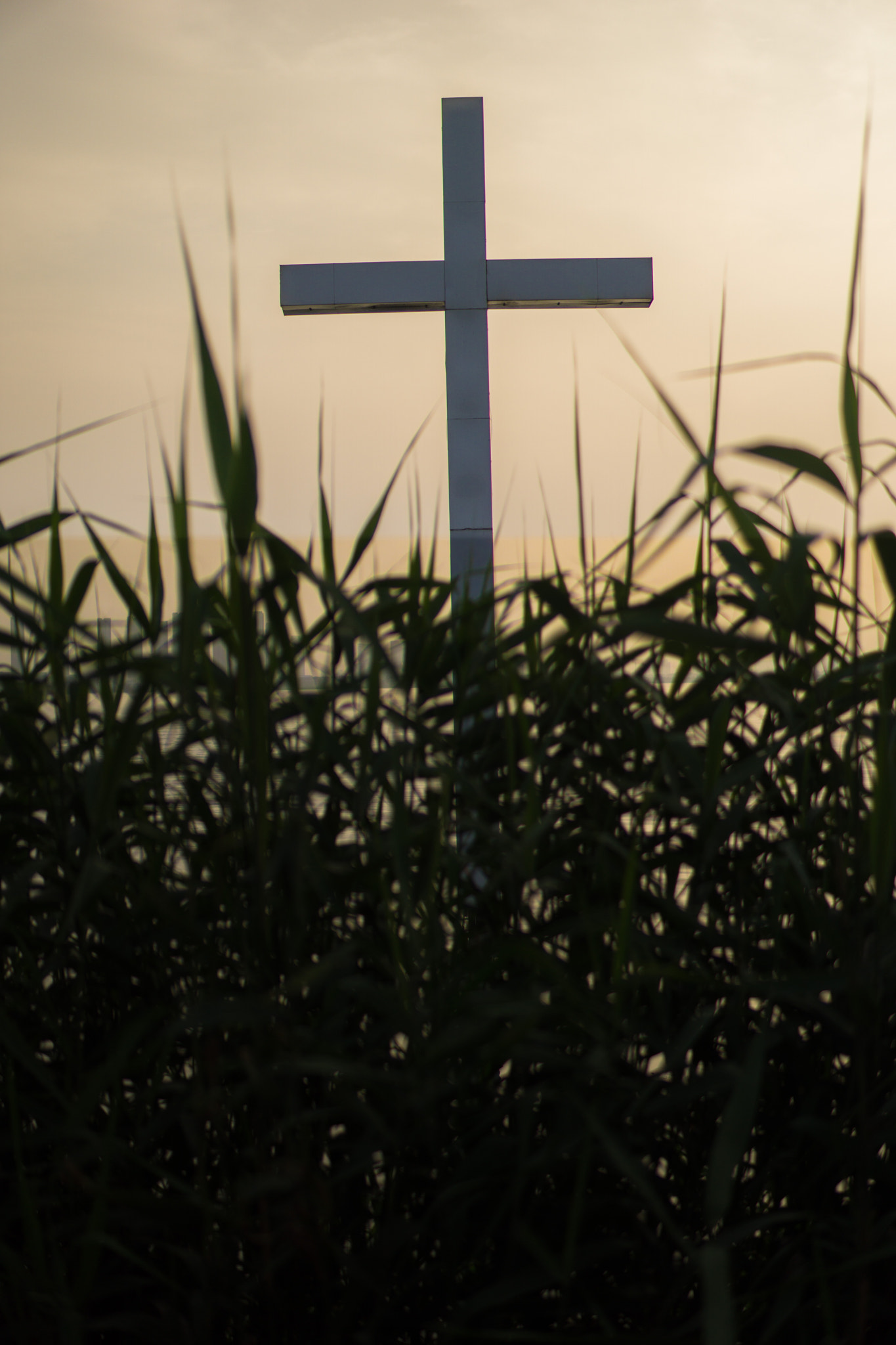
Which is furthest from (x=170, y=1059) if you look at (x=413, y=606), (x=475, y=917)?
(x=413, y=606)

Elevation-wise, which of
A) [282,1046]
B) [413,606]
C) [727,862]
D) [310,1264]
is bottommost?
[310,1264]

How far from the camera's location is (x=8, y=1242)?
721 millimetres

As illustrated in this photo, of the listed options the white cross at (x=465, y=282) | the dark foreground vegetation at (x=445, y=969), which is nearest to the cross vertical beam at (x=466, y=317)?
the white cross at (x=465, y=282)

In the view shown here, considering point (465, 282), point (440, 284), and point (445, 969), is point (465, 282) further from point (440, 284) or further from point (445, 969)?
point (445, 969)

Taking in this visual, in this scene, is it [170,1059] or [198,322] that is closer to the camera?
[198,322]

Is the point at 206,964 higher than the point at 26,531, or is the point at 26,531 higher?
the point at 26,531

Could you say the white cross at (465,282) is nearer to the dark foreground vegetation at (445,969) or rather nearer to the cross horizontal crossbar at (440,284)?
the cross horizontal crossbar at (440,284)

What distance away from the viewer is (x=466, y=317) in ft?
9.07

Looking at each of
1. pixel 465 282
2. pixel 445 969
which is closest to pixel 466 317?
pixel 465 282

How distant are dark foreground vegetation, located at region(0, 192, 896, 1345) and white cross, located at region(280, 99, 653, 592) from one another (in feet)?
6.47

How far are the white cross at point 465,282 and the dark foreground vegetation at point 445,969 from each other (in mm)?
1973

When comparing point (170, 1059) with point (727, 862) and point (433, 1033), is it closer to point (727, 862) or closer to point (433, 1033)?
point (433, 1033)

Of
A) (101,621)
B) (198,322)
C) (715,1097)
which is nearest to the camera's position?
(198,322)

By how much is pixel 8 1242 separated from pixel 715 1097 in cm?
47
